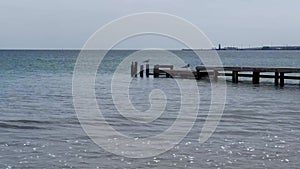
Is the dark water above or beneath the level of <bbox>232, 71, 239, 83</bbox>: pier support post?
above

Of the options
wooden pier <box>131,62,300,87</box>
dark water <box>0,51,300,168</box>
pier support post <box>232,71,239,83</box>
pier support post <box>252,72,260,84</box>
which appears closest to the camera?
dark water <box>0,51,300,168</box>

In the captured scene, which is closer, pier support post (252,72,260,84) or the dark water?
the dark water

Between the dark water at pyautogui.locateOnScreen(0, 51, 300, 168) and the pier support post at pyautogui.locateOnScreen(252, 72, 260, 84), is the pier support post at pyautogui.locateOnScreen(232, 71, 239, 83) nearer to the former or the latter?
the pier support post at pyautogui.locateOnScreen(252, 72, 260, 84)

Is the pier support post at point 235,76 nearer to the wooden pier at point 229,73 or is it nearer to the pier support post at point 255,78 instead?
the wooden pier at point 229,73

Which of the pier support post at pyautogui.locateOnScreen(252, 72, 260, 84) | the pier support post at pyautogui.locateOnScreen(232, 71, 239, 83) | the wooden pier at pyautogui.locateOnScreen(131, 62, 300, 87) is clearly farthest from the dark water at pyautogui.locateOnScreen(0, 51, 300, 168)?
the pier support post at pyautogui.locateOnScreen(232, 71, 239, 83)

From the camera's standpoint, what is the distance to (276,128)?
1969 cm

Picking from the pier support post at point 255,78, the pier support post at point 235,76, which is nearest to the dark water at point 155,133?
the pier support post at point 255,78

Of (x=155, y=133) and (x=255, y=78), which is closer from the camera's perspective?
(x=155, y=133)

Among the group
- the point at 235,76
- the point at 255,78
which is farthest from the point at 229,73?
the point at 255,78

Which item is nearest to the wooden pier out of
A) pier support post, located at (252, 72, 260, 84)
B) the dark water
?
pier support post, located at (252, 72, 260, 84)

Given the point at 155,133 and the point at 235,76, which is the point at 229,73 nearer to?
the point at 235,76

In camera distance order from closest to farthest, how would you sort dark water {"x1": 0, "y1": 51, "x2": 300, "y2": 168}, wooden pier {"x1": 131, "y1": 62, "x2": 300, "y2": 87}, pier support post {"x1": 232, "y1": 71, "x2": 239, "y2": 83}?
1. dark water {"x1": 0, "y1": 51, "x2": 300, "y2": 168}
2. wooden pier {"x1": 131, "y1": 62, "x2": 300, "y2": 87}
3. pier support post {"x1": 232, "y1": 71, "x2": 239, "y2": 83}

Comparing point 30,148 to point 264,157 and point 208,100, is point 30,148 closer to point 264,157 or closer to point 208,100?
point 264,157

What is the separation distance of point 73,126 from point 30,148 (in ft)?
14.6
